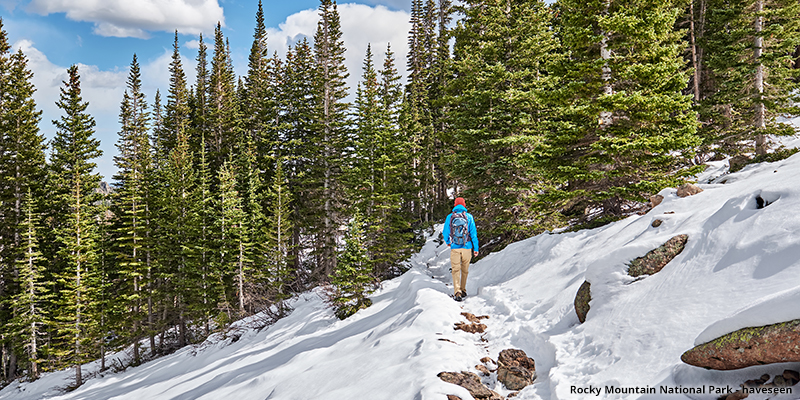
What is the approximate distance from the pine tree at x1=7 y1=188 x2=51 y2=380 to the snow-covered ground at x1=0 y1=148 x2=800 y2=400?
24.5m

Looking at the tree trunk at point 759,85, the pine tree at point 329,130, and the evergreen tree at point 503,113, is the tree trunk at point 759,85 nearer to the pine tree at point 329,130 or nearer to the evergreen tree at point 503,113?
the evergreen tree at point 503,113

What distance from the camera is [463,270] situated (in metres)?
10.2

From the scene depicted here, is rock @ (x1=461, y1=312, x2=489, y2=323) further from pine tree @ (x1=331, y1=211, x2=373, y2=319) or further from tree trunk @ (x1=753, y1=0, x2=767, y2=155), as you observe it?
tree trunk @ (x1=753, y1=0, x2=767, y2=155)

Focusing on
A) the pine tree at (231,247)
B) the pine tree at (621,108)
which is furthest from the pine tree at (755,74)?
the pine tree at (231,247)

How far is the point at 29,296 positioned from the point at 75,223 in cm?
625

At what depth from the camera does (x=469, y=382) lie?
16.9 ft

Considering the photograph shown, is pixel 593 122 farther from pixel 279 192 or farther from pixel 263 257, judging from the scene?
pixel 263 257

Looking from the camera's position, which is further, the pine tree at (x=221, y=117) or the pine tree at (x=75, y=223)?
the pine tree at (x=221, y=117)

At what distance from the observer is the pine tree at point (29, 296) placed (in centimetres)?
2653

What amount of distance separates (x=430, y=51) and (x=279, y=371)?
34.2 metres

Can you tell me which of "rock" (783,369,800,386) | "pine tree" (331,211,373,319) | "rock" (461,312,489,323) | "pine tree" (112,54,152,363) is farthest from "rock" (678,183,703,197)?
"pine tree" (112,54,152,363)

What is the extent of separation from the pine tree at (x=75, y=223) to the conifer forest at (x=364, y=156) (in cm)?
16

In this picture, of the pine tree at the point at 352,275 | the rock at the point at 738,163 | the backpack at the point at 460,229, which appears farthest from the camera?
the rock at the point at 738,163

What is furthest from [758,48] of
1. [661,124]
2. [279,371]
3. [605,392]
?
[279,371]
